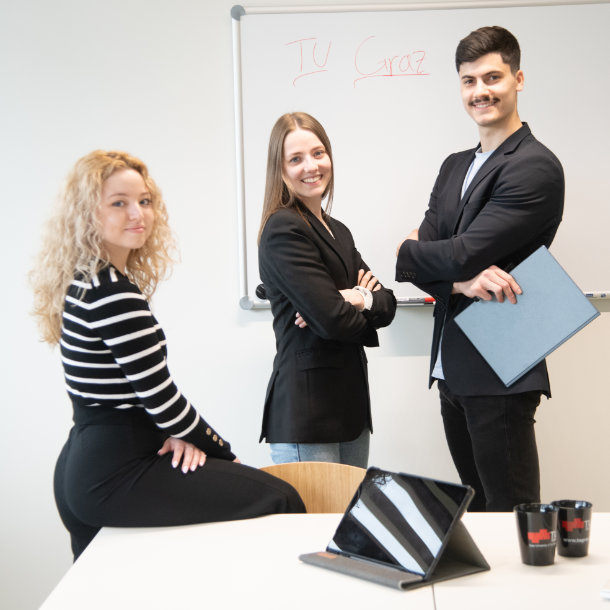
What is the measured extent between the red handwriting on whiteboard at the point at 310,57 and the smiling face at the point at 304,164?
752 mm

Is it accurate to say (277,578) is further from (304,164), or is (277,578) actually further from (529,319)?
(304,164)

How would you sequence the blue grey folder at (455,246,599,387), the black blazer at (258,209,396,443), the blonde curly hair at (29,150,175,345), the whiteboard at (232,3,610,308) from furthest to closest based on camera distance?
1. the whiteboard at (232,3,610,308)
2. the black blazer at (258,209,396,443)
3. the blue grey folder at (455,246,599,387)
4. the blonde curly hair at (29,150,175,345)

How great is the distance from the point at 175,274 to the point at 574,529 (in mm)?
2052

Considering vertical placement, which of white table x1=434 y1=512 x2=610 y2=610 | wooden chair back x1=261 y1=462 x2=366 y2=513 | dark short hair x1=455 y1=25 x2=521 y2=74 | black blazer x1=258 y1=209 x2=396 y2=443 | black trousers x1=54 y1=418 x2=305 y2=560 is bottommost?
wooden chair back x1=261 y1=462 x2=366 y2=513

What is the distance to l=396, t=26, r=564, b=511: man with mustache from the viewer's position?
203 cm

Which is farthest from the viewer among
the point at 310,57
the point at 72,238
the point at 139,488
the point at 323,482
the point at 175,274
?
the point at 175,274

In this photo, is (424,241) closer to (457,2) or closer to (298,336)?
(298,336)

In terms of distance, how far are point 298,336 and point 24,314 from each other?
1.36 meters

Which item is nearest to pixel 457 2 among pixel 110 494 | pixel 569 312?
pixel 569 312

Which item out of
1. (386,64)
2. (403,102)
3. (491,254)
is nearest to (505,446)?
(491,254)

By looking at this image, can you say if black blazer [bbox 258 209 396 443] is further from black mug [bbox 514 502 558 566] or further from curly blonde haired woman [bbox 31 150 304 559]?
black mug [bbox 514 502 558 566]

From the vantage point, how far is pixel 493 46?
2.15m

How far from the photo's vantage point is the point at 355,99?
9.46ft

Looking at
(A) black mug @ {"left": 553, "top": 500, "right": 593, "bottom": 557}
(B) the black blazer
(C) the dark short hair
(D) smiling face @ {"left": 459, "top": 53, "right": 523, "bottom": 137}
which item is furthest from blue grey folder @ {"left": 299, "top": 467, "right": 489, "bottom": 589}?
(C) the dark short hair
